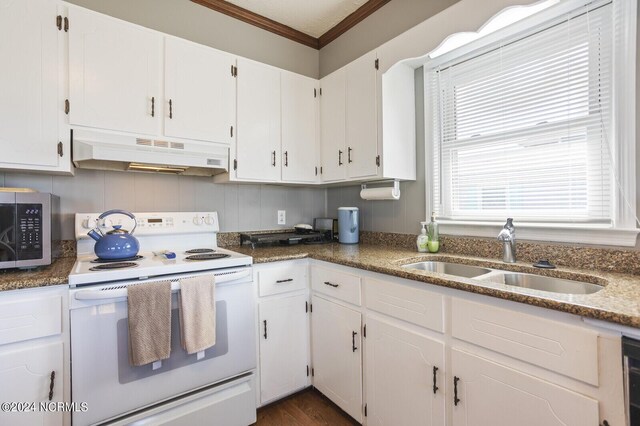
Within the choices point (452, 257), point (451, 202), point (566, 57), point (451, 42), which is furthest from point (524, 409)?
point (451, 42)

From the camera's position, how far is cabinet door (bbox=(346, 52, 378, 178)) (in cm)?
206

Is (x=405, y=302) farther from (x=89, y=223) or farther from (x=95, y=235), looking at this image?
(x=89, y=223)

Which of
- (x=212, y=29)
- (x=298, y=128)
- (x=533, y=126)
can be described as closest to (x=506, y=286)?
(x=533, y=126)

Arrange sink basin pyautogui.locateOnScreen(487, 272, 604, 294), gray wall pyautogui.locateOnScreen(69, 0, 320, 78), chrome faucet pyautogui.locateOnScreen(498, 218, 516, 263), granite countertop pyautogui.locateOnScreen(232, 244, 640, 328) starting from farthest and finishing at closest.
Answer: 1. gray wall pyautogui.locateOnScreen(69, 0, 320, 78)
2. chrome faucet pyautogui.locateOnScreen(498, 218, 516, 263)
3. sink basin pyautogui.locateOnScreen(487, 272, 604, 294)
4. granite countertop pyautogui.locateOnScreen(232, 244, 640, 328)

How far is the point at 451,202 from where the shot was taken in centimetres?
202

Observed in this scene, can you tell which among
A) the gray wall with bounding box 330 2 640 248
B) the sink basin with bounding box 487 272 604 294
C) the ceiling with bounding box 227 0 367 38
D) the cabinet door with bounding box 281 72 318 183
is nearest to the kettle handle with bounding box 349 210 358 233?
the gray wall with bounding box 330 2 640 248

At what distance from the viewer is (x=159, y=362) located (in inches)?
56.6

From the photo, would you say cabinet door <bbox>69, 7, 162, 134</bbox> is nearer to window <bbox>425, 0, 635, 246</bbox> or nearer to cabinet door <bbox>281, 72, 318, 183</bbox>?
cabinet door <bbox>281, 72, 318, 183</bbox>

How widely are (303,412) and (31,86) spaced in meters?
2.19

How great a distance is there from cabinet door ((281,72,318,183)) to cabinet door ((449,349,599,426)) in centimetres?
160

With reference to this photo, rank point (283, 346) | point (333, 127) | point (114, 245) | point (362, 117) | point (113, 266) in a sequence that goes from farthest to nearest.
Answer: point (333, 127) < point (362, 117) < point (283, 346) < point (114, 245) < point (113, 266)

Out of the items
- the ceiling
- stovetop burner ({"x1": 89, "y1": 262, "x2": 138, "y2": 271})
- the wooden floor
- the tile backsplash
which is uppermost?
the ceiling

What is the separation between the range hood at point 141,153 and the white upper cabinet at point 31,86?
0.35 ft

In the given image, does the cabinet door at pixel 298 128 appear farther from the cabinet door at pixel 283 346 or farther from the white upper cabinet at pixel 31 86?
the white upper cabinet at pixel 31 86
